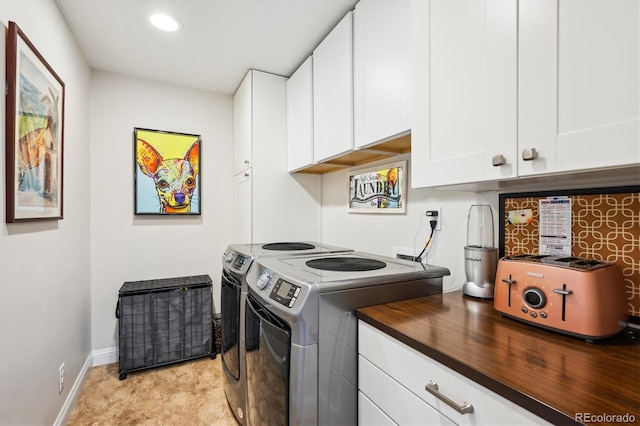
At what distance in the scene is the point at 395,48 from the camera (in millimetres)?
1354

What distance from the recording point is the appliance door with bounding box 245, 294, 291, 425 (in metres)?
1.12

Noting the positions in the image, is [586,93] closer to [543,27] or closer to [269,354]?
[543,27]

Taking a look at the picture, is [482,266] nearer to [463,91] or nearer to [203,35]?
[463,91]

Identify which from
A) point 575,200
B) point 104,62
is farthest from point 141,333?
point 575,200

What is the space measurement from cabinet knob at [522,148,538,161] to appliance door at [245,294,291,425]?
910mm

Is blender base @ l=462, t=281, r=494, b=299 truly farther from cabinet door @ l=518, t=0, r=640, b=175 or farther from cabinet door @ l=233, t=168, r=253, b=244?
cabinet door @ l=233, t=168, r=253, b=244

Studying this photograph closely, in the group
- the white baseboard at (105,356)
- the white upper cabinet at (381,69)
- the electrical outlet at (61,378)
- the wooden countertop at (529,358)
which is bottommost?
the white baseboard at (105,356)

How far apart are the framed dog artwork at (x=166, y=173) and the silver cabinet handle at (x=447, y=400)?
2.47 m

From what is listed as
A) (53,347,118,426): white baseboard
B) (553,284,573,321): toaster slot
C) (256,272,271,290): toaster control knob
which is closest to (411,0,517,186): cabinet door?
(553,284,573,321): toaster slot

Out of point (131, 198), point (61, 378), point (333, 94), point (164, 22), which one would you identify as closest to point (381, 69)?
point (333, 94)

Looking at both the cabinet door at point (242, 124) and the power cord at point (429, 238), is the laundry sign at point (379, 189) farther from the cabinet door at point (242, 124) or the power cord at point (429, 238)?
the cabinet door at point (242, 124)

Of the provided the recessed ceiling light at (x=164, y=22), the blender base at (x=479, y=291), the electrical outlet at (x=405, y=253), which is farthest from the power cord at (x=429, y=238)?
the recessed ceiling light at (x=164, y=22)

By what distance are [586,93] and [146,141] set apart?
284 cm

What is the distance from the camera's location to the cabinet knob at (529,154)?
0.81 meters
